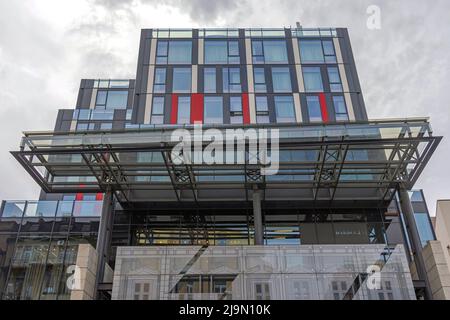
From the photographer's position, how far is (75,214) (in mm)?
26766

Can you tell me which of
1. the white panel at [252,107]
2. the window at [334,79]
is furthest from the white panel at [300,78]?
the white panel at [252,107]

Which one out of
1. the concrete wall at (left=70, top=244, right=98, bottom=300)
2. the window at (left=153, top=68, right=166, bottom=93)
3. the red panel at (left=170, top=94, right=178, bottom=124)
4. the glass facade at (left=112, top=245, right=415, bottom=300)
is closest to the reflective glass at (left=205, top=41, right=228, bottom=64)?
the window at (left=153, top=68, right=166, bottom=93)

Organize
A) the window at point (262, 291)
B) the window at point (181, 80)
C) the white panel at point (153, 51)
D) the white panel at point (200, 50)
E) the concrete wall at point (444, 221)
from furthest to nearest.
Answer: the concrete wall at point (444, 221) < the white panel at point (200, 50) < the white panel at point (153, 51) < the window at point (181, 80) < the window at point (262, 291)

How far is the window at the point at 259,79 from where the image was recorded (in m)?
31.3

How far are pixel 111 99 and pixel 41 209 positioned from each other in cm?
2890

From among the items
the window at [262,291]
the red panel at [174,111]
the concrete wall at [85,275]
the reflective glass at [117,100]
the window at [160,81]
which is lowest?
the window at [262,291]

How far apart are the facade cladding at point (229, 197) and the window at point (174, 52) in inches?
4.3

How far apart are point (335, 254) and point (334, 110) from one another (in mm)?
11866

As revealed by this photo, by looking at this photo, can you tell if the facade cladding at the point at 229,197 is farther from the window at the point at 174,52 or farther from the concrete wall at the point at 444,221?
the concrete wall at the point at 444,221

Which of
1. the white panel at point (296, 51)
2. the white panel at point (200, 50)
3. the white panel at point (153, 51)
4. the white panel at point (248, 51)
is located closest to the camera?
the white panel at point (153, 51)

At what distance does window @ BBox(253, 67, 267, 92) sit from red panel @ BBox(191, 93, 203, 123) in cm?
410

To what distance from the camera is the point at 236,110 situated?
3059 cm

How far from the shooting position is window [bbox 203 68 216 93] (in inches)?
1229
